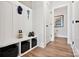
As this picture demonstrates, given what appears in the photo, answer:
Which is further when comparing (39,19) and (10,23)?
(39,19)

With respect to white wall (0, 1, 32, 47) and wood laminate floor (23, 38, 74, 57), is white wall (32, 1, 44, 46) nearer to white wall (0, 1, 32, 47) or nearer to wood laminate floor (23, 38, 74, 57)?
wood laminate floor (23, 38, 74, 57)

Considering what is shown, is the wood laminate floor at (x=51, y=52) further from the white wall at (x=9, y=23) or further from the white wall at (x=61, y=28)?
the white wall at (x=61, y=28)

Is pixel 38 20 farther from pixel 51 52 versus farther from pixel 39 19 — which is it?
pixel 51 52

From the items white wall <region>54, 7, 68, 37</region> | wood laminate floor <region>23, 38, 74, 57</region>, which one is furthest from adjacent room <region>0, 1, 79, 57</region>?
white wall <region>54, 7, 68, 37</region>

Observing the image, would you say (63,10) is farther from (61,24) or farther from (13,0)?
(13,0)

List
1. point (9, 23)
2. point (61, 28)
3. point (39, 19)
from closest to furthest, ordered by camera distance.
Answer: point (9, 23) → point (39, 19) → point (61, 28)

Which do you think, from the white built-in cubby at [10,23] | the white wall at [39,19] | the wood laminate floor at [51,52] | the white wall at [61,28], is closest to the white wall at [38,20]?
the white wall at [39,19]

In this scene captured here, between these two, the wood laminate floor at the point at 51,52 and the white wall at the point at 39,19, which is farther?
the white wall at the point at 39,19

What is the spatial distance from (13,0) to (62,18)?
486 cm

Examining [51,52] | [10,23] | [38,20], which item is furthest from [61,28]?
[10,23]

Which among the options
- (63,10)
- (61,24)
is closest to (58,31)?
(61,24)

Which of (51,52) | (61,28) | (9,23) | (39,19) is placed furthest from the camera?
(61,28)

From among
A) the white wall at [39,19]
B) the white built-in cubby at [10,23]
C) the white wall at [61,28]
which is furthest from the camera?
the white wall at [61,28]

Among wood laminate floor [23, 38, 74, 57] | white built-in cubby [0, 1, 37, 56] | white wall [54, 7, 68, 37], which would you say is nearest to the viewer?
white built-in cubby [0, 1, 37, 56]
